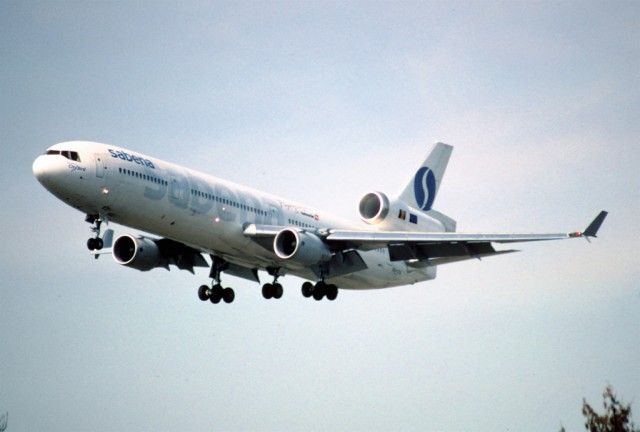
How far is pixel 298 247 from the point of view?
45.7 meters

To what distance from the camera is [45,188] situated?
39938 mm

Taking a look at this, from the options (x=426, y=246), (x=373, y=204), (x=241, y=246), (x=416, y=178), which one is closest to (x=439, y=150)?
(x=416, y=178)

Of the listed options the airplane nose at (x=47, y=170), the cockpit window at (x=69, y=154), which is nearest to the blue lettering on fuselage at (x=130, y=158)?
the cockpit window at (x=69, y=154)

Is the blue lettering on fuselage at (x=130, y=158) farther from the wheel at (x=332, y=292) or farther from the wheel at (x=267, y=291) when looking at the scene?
the wheel at (x=332, y=292)

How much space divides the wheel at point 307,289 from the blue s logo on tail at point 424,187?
10766mm

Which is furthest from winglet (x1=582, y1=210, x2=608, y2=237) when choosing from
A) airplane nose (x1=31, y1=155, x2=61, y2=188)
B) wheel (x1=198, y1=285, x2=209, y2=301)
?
airplane nose (x1=31, y1=155, x2=61, y2=188)

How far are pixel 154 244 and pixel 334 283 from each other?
9.94 metres

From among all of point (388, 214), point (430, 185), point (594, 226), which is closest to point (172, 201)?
point (388, 214)

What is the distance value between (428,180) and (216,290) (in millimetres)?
16193

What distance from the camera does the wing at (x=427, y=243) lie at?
45.2 m

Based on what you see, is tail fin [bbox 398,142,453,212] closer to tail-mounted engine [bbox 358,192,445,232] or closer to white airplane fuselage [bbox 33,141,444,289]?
tail-mounted engine [bbox 358,192,445,232]

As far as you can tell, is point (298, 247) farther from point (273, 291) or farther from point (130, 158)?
point (130, 158)

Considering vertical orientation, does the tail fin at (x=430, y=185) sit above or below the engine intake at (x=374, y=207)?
above

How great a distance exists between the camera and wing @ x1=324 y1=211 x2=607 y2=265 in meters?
45.2
